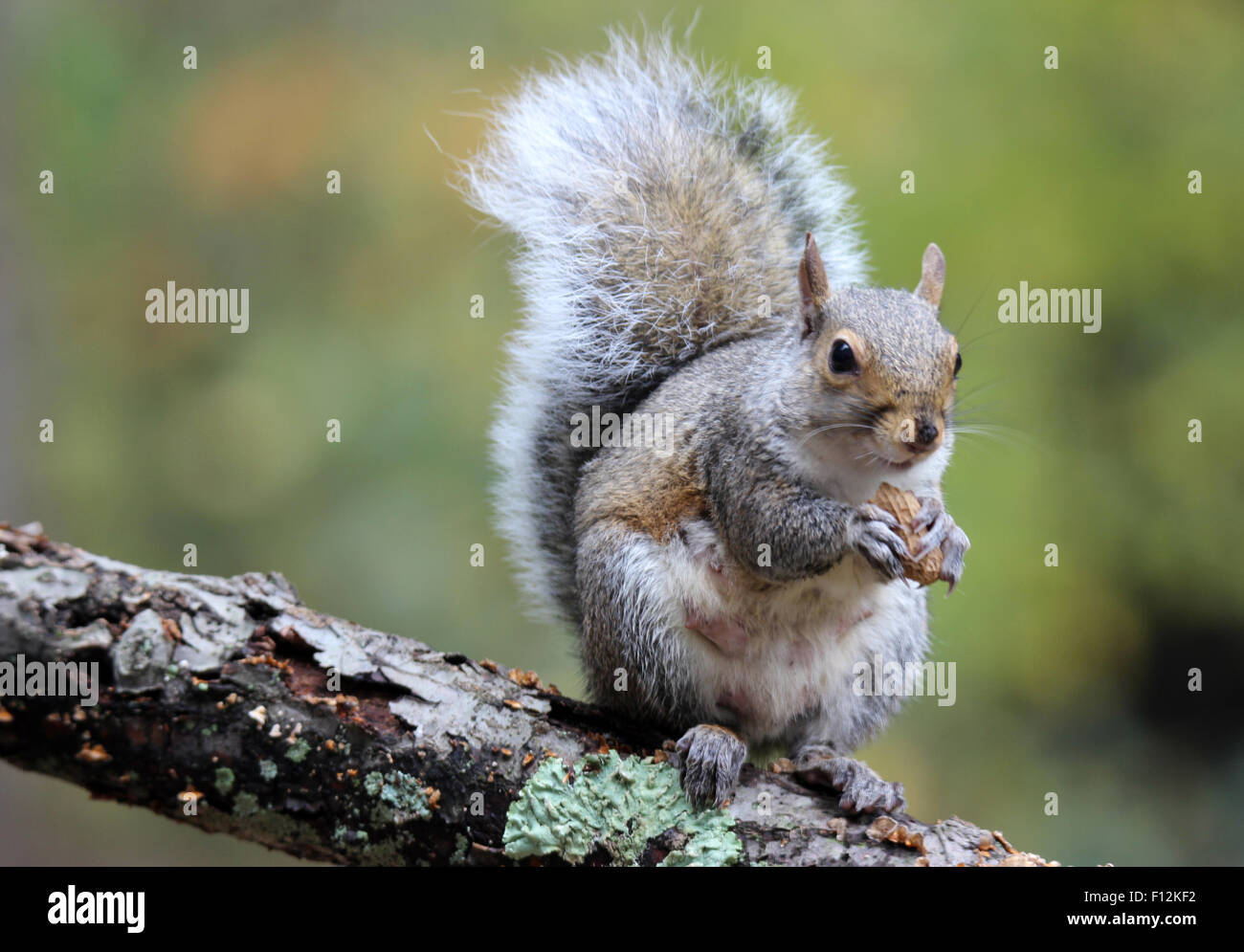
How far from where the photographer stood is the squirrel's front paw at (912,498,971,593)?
1.85 meters

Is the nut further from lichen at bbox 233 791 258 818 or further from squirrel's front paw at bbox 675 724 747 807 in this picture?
lichen at bbox 233 791 258 818

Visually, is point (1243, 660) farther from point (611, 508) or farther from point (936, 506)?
point (611, 508)

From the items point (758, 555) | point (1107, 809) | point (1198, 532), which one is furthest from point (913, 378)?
point (1107, 809)

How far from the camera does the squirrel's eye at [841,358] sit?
1.85 metres

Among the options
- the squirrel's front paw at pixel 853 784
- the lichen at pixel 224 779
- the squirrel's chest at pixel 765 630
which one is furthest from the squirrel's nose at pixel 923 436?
the lichen at pixel 224 779

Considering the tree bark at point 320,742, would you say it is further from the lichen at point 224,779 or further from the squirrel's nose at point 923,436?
the squirrel's nose at point 923,436

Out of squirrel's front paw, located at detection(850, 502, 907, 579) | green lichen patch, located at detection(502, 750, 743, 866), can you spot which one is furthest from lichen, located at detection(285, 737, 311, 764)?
squirrel's front paw, located at detection(850, 502, 907, 579)

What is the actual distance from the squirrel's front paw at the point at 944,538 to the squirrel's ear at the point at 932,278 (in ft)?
1.45

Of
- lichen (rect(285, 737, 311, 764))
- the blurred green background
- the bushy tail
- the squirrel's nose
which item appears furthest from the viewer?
the blurred green background

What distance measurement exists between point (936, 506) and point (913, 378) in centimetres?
25

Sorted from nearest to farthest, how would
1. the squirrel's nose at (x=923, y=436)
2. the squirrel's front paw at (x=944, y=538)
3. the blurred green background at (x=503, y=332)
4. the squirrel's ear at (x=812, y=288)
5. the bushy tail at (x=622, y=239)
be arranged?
the squirrel's nose at (x=923, y=436), the squirrel's front paw at (x=944, y=538), the squirrel's ear at (x=812, y=288), the bushy tail at (x=622, y=239), the blurred green background at (x=503, y=332)

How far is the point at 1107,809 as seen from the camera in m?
3.28

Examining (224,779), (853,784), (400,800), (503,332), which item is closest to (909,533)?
Result: (853,784)

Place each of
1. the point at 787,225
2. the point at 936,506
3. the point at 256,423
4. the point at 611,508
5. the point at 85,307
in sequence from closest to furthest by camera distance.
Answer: the point at 936,506 → the point at 611,508 → the point at 787,225 → the point at 256,423 → the point at 85,307
